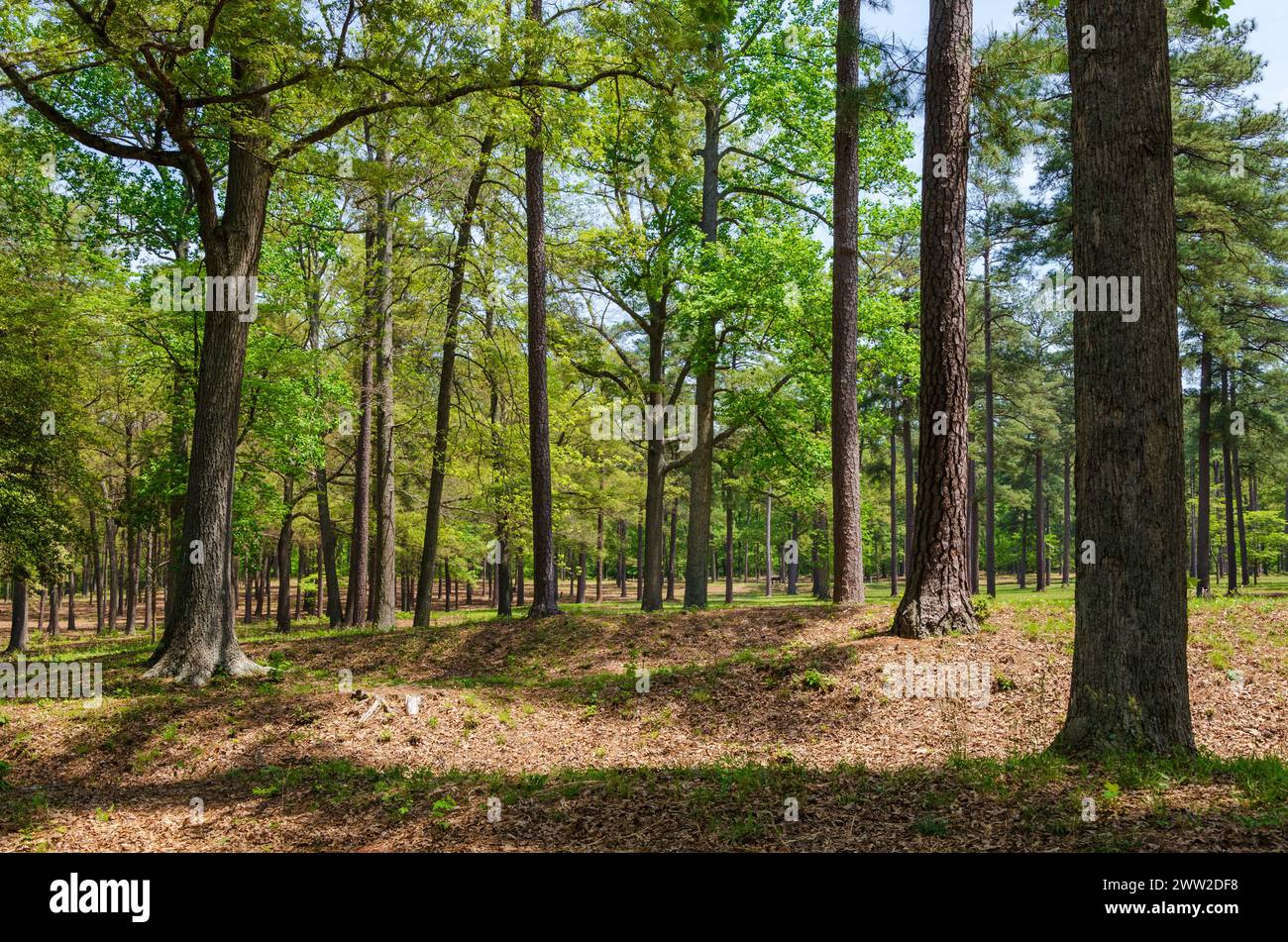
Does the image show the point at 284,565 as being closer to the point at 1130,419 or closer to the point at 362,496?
the point at 362,496

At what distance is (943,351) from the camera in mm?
9039

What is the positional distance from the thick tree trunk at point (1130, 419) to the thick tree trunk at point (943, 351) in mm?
3341

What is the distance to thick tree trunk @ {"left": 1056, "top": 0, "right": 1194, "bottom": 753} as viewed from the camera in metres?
5.25

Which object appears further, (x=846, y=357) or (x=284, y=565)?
(x=284, y=565)

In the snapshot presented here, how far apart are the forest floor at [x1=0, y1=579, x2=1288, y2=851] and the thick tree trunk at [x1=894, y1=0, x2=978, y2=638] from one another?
2.16 feet

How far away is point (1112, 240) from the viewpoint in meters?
5.41

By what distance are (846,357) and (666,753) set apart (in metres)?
7.83

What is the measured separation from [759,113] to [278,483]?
19.2 meters

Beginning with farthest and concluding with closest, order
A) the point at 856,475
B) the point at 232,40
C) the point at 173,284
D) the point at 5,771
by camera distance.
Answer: the point at 173,284, the point at 856,475, the point at 232,40, the point at 5,771

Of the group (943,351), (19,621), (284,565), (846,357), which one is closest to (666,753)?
(943,351)

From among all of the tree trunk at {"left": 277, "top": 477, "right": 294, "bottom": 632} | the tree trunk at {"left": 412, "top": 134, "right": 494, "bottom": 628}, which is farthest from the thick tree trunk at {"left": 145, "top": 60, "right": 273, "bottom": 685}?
the tree trunk at {"left": 277, "top": 477, "right": 294, "bottom": 632}
